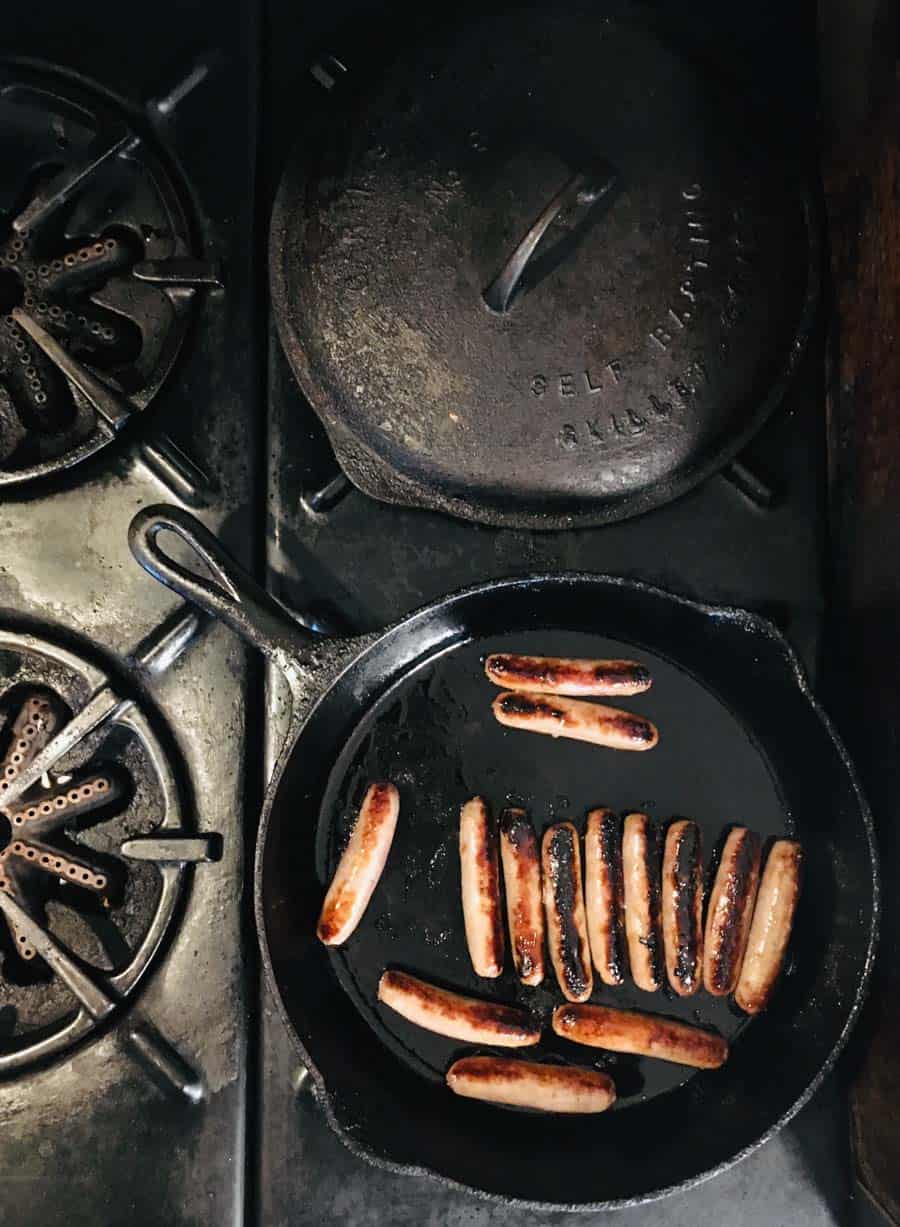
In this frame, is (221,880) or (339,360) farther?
(221,880)

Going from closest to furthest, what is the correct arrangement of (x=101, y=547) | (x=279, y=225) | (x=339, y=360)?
(x=339, y=360)
(x=279, y=225)
(x=101, y=547)

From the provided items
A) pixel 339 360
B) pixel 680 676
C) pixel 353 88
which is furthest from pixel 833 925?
pixel 353 88

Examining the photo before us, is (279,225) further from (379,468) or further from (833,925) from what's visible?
(833,925)

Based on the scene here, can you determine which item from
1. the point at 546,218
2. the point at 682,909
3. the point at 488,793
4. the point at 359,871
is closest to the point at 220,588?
the point at 359,871

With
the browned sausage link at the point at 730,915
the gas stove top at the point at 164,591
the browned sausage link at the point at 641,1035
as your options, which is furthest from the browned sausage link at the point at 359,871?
the browned sausage link at the point at 730,915

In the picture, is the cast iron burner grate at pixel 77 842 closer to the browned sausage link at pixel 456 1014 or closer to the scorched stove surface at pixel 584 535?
the scorched stove surface at pixel 584 535

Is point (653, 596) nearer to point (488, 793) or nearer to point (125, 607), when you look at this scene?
point (488, 793)
